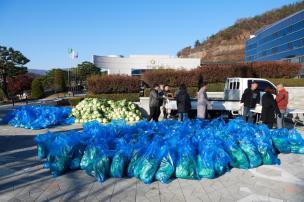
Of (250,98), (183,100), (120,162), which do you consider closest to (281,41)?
Result: (250,98)

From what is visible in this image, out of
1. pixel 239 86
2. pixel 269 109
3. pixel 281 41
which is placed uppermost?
pixel 281 41

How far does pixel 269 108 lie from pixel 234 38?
8409cm

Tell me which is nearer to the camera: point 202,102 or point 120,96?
point 202,102

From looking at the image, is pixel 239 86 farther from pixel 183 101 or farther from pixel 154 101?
pixel 154 101

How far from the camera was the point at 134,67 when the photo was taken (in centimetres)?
4081

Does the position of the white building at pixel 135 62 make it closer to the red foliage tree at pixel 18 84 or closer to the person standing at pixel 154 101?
the red foliage tree at pixel 18 84

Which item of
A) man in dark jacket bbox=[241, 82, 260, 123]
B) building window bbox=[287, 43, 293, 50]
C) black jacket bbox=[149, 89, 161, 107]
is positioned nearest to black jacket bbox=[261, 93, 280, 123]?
man in dark jacket bbox=[241, 82, 260, 123]

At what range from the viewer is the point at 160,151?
5.66 meters

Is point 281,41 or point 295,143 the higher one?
point 281,41

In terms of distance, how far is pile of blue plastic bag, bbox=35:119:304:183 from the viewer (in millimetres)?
5598

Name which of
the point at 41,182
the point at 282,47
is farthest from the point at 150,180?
the point at 282,47

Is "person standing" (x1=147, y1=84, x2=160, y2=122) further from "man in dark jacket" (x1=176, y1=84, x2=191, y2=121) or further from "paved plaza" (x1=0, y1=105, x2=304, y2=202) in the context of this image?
"paved plaza" (x1=0, y1=105, x2=304, y2=202)

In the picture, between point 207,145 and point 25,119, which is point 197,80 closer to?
point 25,119

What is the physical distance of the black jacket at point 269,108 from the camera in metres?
8.98
